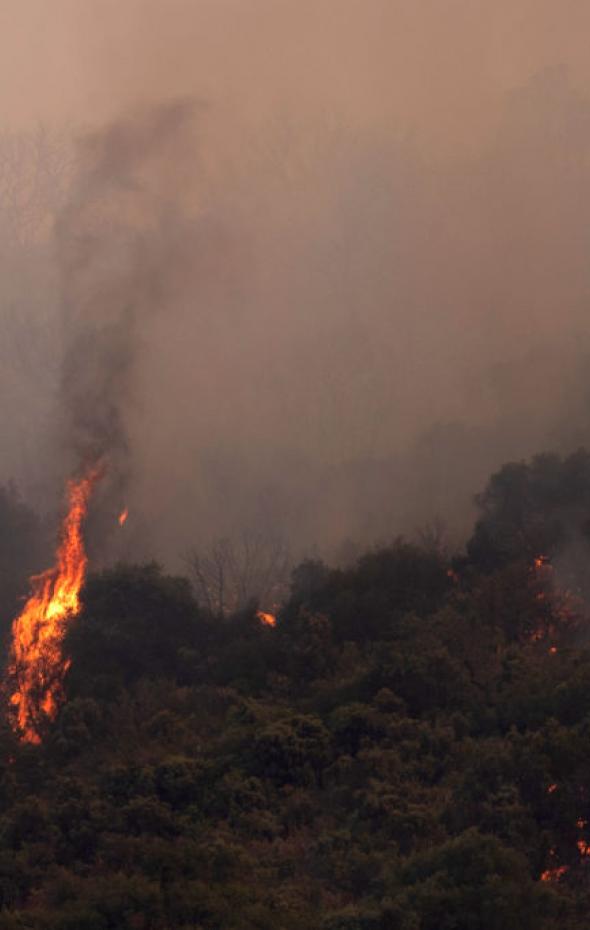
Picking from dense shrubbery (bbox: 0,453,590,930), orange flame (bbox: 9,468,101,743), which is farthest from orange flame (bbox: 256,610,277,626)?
orange flame (bbox: 9,468,101,743)

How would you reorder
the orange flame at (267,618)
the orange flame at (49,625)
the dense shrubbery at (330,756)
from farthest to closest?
the orange flame at (267,618) < the orange flame at (49,625) < the dense shrubbery at (330,756)

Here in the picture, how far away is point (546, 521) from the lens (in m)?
92.8

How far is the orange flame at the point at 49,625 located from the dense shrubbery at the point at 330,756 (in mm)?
1468

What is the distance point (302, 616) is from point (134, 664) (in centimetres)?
911

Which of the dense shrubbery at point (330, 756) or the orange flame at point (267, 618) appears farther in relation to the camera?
the orange flame at point (267, 618)

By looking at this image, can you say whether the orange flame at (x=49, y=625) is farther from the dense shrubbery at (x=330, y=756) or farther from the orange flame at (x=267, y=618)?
the orange flame at (x=267, y=618)

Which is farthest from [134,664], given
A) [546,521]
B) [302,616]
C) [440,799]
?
[440,799]

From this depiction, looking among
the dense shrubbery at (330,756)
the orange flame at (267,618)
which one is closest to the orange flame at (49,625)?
the dense shrubbery at (330,756)

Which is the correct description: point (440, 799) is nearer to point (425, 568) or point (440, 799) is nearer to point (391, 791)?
point (391, 791)

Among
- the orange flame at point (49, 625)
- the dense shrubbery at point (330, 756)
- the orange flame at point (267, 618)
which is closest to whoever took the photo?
the dense shrubbery at point (330, 756)

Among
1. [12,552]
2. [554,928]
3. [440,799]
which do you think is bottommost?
[554,928]

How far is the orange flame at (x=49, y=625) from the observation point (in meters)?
82.6

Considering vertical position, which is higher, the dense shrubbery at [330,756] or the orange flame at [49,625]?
the orange flame at [49,625]

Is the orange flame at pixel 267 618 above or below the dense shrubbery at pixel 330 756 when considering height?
above
